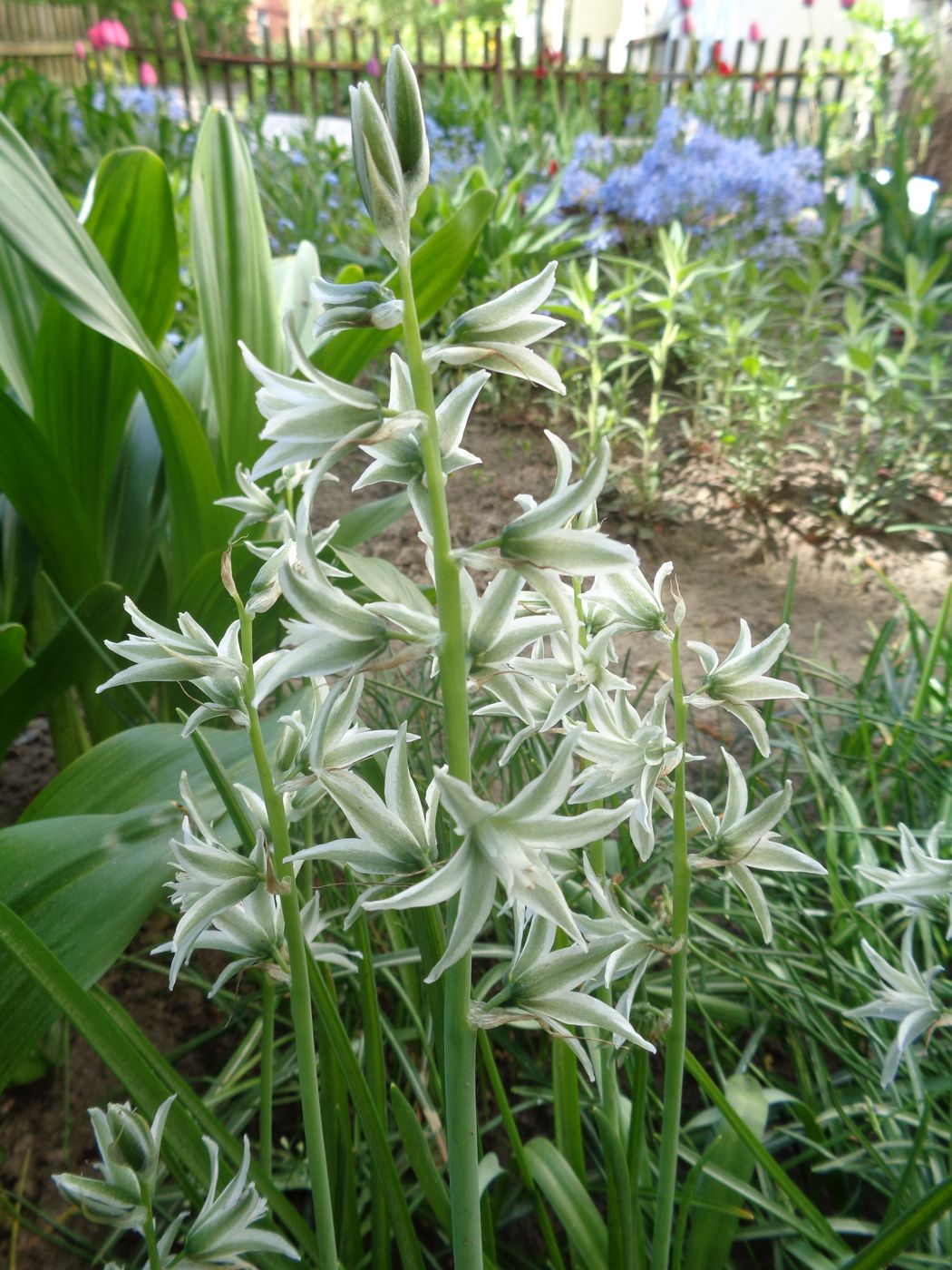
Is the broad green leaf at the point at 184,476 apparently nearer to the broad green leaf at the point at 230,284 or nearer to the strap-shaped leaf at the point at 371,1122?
the broad green leaf at the point at 230,284

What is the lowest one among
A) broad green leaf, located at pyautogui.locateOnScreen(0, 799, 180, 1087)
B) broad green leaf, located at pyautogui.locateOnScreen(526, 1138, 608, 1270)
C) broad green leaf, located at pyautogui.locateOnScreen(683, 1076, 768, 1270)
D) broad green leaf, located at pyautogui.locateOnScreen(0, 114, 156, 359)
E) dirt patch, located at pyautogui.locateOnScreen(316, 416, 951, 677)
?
dirt patch, located at pyautogui.locateOnScreen(316, 416, 951, 677)

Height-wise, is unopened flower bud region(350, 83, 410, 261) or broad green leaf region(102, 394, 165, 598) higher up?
unopened flower bud region(350, 83, 410, 261)

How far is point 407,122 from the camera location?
1.58ft

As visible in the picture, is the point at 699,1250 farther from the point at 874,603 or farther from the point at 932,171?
the point at 932,171

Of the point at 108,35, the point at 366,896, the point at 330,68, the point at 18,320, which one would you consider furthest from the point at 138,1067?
the point at 330,68

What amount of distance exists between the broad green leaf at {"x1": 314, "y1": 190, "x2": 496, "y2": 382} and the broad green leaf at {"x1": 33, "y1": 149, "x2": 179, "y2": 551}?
0.34 m

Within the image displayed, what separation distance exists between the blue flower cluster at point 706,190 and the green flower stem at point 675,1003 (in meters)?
3.12

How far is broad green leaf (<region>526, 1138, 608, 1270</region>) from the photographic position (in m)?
0.80

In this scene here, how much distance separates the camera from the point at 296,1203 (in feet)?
3.85

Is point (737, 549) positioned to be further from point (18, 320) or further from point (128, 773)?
point (128, 773)

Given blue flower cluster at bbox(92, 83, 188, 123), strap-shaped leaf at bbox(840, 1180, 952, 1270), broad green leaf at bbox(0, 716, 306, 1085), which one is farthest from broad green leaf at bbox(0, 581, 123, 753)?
blue flower cluster at bbox(92, 83, 188, 123)

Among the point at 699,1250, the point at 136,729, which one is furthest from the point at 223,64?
the point at 699,1250

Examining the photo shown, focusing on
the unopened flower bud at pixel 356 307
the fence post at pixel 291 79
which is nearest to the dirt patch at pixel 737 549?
the unopened flower bud at pixel 356 307

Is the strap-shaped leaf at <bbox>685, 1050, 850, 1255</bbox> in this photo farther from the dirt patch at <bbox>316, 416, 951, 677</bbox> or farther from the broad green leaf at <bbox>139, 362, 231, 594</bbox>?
the dirt patch at <bbox>316, 416, 951, 677</bbox>
